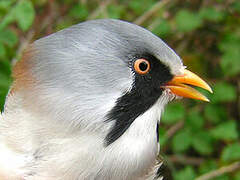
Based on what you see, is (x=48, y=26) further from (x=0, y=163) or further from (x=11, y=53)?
(x=0, y=163)

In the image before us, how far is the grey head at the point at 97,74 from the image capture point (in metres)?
1.67

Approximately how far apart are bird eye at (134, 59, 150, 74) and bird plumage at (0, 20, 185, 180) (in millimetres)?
22

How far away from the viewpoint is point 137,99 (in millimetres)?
1788

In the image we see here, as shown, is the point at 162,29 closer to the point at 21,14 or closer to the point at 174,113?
the point at 174,113

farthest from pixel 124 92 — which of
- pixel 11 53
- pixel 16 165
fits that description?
pixel 11 53

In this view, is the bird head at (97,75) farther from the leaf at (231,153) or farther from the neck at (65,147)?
the leaf at (231,153)

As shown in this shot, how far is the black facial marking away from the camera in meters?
1.75

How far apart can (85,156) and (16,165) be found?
294 mm

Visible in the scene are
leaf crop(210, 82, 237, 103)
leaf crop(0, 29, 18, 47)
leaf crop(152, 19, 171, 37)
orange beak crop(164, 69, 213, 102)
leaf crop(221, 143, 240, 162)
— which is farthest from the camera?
leaf crop(152, 19, 171, 37)

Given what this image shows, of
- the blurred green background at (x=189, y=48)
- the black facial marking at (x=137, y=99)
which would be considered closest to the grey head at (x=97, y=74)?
the black facial marking at (x=137, y=99)

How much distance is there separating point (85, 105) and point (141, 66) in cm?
27

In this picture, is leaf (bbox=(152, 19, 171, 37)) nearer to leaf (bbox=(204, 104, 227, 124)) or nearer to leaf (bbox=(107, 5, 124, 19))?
leaf (bbox=(107, 5, 124, 19))

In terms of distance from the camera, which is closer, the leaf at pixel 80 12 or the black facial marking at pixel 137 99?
the black facial marking at pixel 137 99

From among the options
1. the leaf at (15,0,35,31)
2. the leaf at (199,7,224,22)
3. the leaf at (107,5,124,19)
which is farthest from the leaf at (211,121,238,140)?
the leaf at (15,0,35,31)
